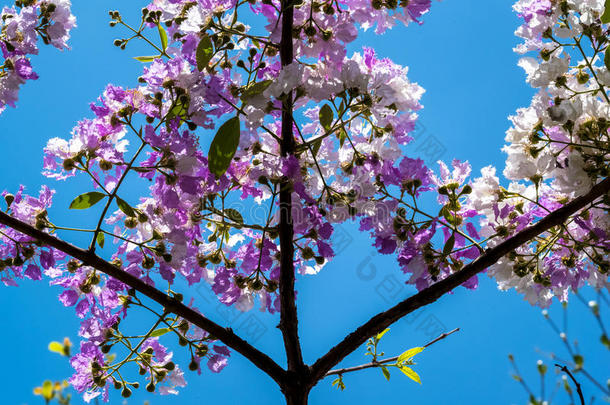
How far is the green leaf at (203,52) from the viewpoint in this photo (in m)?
1.49

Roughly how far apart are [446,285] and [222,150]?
0.65 metres

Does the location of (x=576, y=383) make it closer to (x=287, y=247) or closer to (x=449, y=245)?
(x=449, y=245)

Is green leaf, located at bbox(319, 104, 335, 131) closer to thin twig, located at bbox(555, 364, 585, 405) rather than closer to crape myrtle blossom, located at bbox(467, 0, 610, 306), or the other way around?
crape myrtle blossom, located at bbox(467, 0, 610, 306)

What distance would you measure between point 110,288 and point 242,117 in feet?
2.03

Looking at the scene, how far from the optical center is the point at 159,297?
142cm

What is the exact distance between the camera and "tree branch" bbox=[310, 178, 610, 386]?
1358 mm

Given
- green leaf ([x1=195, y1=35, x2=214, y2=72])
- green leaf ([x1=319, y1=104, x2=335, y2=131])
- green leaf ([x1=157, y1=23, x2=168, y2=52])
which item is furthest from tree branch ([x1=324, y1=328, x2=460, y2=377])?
green leaf ([x1=157, y1=23, x2=168, y2=52])

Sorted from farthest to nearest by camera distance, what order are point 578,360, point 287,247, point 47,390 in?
1. point 287,247
2. point 578,360
3. point 47,390

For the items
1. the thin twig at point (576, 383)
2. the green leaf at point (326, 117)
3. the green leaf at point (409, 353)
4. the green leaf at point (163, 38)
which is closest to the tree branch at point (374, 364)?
the green leaf at point (409, 353)

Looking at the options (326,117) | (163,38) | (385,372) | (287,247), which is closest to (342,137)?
(326,117)

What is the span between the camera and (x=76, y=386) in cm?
165

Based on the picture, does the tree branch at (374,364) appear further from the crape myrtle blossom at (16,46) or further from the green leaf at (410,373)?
the crape myrtle blossom at (16,46)

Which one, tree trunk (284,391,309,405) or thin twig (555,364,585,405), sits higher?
tree trunk (284,391,309,405)

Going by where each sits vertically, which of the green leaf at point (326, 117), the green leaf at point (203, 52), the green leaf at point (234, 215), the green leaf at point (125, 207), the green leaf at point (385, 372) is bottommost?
the green leaf at point (385, 372)
